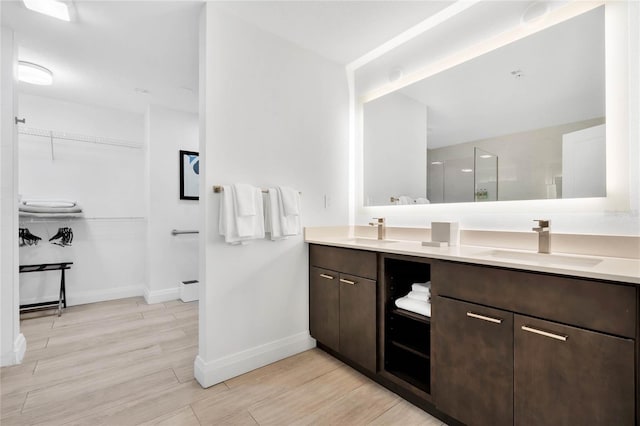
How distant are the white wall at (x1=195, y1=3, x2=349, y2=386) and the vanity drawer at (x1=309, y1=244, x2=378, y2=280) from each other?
0.14 meters

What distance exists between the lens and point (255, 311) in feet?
6.73

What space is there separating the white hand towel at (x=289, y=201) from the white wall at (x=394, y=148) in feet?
2.60

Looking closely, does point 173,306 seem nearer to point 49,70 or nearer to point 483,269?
point 49,70

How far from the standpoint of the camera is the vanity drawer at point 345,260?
1.82m

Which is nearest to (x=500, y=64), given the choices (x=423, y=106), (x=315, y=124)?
(x=423, y=106)

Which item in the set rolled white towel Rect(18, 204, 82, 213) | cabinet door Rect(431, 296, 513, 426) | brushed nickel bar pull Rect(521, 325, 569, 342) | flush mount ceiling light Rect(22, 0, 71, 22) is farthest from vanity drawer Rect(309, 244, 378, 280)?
rolled white towel Rect(18, 204, 82, 213)

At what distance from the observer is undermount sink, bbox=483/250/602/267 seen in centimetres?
132

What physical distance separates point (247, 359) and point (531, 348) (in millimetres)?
1636

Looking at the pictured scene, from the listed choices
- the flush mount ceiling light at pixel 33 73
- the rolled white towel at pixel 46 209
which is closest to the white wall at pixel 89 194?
the rolled white towel at pixel 46 209

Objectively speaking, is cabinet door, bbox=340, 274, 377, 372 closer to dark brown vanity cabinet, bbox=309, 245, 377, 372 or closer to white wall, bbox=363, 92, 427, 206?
dark brown vanity cabinet, bbox=309, 245, 377, 372

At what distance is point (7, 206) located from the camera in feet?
6.80

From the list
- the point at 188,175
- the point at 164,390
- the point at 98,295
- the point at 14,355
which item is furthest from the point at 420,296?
the point at 98,295

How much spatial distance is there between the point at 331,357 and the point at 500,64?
231 cm

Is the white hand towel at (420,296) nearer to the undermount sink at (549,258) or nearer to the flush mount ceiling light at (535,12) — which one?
the undermount sink at (549,258)
